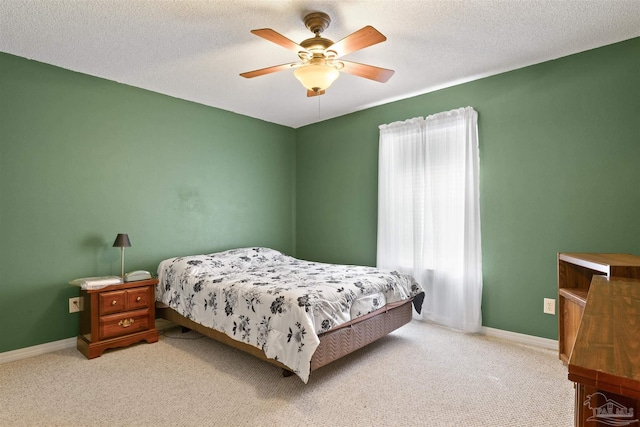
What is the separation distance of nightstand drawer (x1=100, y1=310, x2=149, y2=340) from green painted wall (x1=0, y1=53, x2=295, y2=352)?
445 mm

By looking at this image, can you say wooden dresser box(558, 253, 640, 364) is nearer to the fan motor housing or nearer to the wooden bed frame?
the wooden bed frame

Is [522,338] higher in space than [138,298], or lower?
lower

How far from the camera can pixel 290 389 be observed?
Result: 7.57 feet

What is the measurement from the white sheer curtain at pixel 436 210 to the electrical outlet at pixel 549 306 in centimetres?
53

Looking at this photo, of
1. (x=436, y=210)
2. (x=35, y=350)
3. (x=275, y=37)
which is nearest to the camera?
(x=275, y=37)

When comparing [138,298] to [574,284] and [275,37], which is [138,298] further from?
[574,284]

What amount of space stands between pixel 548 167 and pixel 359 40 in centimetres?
207

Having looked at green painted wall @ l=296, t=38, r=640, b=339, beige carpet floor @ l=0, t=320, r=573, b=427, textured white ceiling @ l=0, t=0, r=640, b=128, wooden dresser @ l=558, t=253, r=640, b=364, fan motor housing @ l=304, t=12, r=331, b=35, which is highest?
textured white ceiling @ l=0, t=0, r=640, b=128

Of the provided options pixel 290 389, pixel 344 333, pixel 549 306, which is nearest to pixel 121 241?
pixel 290 389

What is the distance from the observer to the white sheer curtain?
3.36 m

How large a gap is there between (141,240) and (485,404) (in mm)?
3292

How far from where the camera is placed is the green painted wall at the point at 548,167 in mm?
2660

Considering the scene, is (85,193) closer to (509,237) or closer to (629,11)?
(509,237)

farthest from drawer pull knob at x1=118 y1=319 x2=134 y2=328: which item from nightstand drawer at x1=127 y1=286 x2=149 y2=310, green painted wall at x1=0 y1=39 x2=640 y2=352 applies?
green painted wall at x1=0 y1=39 x2=640 y2=352
